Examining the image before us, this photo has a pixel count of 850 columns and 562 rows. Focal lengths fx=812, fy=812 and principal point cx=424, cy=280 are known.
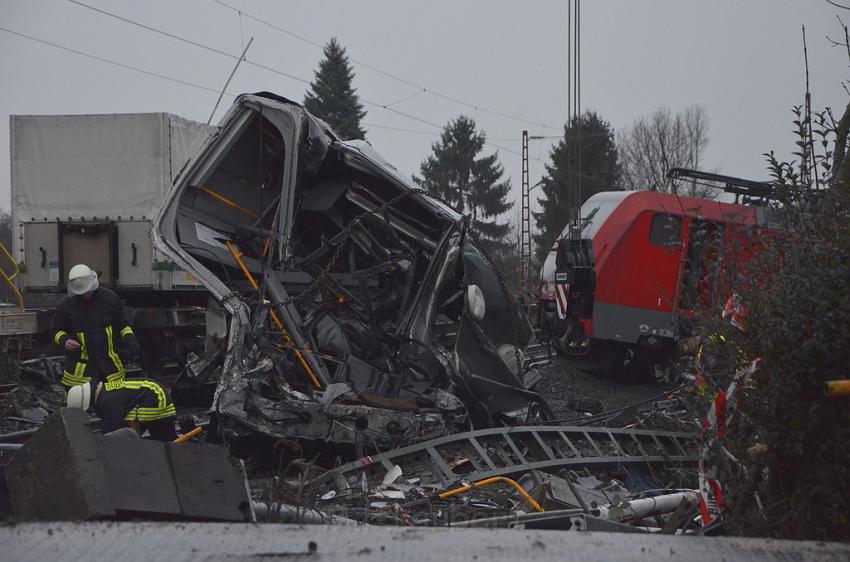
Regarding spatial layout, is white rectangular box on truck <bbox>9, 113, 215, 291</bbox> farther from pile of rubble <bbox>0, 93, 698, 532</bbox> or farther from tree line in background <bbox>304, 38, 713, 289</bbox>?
tree line in background <bbox>304, 38, 713, 289</bbox>

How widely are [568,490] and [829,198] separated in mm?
2189

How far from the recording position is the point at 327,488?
15.9ft

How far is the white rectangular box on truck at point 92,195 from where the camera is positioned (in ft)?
36.1

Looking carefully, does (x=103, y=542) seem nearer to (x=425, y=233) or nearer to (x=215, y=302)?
(x=215, y=302)

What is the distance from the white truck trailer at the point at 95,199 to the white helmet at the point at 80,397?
5.96 metres

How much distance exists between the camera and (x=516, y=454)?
17.3 ft

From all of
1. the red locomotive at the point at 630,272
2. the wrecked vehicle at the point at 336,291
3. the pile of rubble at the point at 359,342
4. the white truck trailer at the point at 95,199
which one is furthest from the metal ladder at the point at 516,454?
the white truck trailer at the point at 95,199

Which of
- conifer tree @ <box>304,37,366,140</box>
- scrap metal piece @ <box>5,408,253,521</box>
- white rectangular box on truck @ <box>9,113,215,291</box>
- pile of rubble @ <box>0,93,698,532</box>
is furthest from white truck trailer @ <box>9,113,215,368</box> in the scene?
conifer tree @ <box>304,37,366,140</box>

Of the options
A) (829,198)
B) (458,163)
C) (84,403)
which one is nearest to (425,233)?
(84,403)

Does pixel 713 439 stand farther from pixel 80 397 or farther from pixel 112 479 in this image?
pixel 80 397

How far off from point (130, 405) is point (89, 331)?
96 centimetres

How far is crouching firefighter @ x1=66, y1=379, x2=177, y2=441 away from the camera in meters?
4.99

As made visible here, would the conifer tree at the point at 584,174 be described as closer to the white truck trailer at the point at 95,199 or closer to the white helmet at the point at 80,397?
the white truck trailer at the point at 95,199

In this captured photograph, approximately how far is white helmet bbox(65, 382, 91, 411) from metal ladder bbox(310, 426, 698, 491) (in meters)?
1.57
